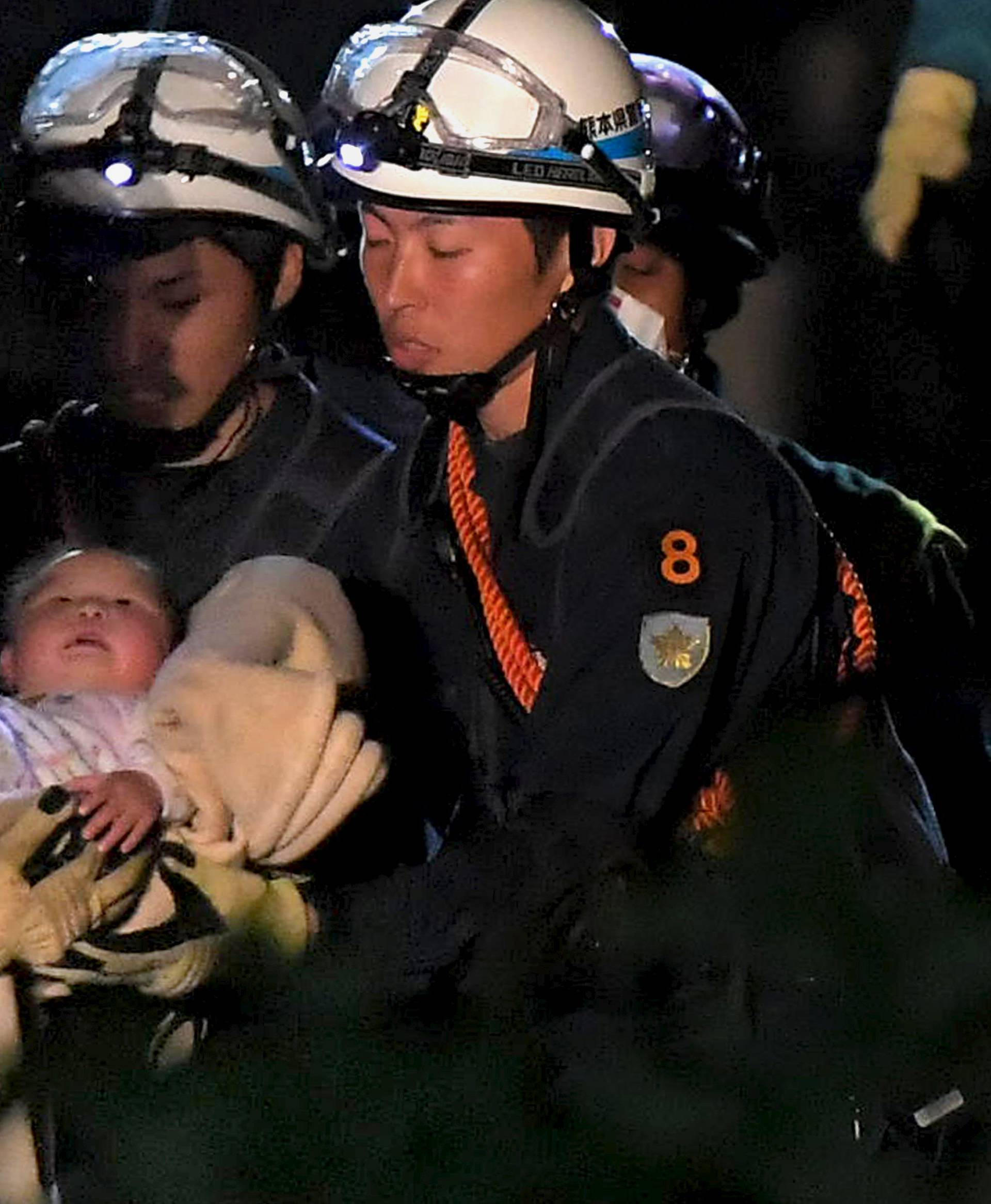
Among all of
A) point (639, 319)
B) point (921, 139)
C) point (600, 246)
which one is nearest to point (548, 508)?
point (600, 246)

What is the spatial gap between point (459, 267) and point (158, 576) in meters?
0.41

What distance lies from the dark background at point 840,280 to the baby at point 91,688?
2.01m

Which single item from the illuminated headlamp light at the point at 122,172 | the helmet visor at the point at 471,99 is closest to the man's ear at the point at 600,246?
the helmet visor at the point at 471,99

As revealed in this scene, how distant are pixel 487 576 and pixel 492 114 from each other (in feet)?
1.48

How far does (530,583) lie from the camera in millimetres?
2031

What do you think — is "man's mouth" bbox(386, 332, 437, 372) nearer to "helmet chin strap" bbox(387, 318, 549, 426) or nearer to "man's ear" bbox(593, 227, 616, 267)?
"helmet chin strap" bbox(387, 318, 549, 426)

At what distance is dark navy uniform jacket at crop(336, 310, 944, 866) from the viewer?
1.85 metres

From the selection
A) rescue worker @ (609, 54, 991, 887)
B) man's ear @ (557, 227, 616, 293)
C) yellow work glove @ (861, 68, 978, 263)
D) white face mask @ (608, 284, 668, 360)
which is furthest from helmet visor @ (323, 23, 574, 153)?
yellow work glove @ (861, 68, 978, 263)

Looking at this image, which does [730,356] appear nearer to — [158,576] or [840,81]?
[840,81]

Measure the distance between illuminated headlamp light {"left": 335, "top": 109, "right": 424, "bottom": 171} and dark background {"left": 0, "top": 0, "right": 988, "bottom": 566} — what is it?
164 centimetres

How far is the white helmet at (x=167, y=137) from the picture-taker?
2508 mm

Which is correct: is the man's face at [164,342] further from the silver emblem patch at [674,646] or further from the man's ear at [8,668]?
the silver emblem patch at [674,646]

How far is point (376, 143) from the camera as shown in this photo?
2.06 m

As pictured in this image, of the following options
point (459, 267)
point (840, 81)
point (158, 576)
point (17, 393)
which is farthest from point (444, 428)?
point (840, 81)
